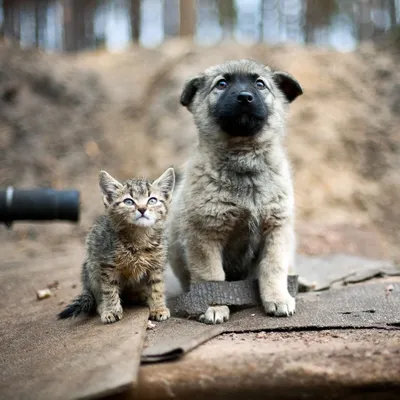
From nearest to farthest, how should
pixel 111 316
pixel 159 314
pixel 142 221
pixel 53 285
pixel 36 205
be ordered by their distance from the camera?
pixel 142 221
pixel 111 316
pixel 159 314
pixel 53 285
pixel 36 205

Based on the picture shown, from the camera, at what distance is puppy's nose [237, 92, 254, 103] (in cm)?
396

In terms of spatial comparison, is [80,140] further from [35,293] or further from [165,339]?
[165,339]

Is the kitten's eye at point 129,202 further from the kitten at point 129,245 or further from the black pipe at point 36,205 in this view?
the black pipe at point 36,205

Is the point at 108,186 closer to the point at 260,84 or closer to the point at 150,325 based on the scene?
the point at 150,325

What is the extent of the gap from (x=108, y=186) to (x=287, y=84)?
1949 mm

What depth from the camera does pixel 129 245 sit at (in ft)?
11.6

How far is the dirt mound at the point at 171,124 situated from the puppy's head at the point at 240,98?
445 cm

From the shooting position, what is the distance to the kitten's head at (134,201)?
3.44m

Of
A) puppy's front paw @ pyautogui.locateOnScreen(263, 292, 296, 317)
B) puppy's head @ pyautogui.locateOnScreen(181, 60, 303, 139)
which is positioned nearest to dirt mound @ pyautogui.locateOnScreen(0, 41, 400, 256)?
puppy's head @ pyautogui.locateOnScreen(181, 60, 303, 139)

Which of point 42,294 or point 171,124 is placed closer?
point 42,294

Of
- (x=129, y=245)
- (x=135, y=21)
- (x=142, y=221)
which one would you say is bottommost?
(x=129, y=245)

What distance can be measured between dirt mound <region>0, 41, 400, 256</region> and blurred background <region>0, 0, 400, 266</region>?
0.02 metres

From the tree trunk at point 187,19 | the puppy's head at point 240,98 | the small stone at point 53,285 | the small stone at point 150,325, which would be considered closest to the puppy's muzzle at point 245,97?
the puppy's head at point 240,98

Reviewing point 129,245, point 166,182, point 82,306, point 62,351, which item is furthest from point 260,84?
point 62,351
